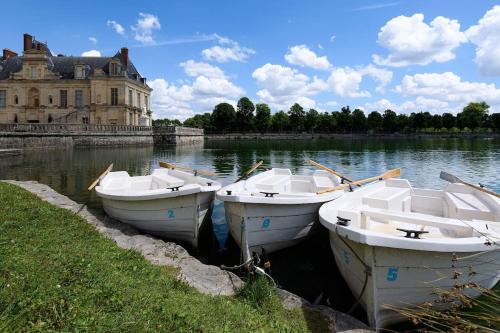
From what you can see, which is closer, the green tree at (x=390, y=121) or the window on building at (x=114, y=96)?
the window on building at (x=114, y=96)

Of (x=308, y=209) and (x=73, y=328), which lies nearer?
(x=73, y=328)

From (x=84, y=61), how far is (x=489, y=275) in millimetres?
71348

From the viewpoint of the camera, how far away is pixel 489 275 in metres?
5.93

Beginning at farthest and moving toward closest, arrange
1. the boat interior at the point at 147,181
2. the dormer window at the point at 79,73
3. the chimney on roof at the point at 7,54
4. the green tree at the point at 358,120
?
the green tree at the point at 358,120 < the chimney on roof at the point at 7,54 < the dormer window at the point at 79,73 < the boat interior at the point at 147,181

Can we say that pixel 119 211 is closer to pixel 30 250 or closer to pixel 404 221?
pixel 30 250

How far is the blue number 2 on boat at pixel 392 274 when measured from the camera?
5293 millimetres

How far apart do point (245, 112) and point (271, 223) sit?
103 metres

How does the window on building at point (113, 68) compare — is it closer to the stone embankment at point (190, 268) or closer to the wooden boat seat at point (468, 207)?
the stone embankment at point (190, 268)

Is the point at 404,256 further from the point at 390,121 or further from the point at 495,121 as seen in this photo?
the point at 495,121

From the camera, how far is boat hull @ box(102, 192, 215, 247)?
29.5ft

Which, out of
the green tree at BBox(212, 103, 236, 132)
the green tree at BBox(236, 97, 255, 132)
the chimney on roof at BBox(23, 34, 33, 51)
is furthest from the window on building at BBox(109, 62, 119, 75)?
the green tree at BBox(236, 97, 255, 132)

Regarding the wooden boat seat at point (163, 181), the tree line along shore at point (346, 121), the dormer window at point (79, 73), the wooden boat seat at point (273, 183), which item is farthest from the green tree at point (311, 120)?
the wooden boat seat at point (163, 181)

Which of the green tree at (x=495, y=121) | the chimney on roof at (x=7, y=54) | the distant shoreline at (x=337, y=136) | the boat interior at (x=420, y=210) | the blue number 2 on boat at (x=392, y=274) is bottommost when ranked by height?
the blue number 2 on boat at (x=392, y=274)

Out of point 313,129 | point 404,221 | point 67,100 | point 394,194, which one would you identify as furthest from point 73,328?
point 313,129
